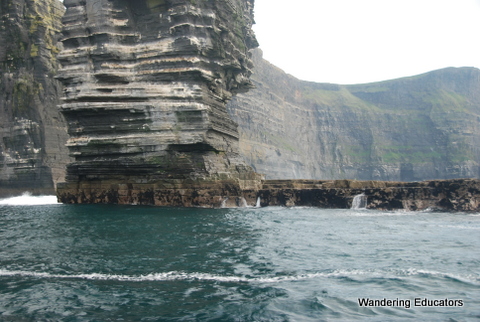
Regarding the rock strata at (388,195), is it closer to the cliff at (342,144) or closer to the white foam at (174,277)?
the white foam at (174,277)

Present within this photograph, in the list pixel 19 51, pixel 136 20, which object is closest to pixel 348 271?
pixel 136 20

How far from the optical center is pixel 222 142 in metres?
41.3

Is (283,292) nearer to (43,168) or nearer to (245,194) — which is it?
(245,194)

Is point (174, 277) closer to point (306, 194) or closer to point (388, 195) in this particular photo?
point (388, 195)

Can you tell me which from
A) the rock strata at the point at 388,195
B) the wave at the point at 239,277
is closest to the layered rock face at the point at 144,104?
the rock strata at the point at 388,195

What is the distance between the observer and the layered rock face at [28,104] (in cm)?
6331

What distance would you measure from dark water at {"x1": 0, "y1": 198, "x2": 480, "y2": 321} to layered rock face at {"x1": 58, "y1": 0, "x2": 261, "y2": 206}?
13598 mm

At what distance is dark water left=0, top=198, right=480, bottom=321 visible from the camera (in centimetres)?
988

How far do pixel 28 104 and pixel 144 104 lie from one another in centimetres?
3810

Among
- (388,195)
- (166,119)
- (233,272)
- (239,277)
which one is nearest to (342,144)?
(388,195)

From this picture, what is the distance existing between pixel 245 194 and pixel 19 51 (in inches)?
1942

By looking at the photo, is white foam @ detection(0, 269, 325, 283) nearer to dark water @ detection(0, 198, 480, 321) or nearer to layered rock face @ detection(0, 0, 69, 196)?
dark water @ detection(0, 198, 480, 321)

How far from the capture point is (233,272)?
522 inches

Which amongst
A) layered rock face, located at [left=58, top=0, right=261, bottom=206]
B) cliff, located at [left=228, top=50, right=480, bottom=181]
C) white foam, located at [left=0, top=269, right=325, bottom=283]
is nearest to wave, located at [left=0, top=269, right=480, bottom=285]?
white foam, located at [left=0, top=269, right=325, bottom=283]
